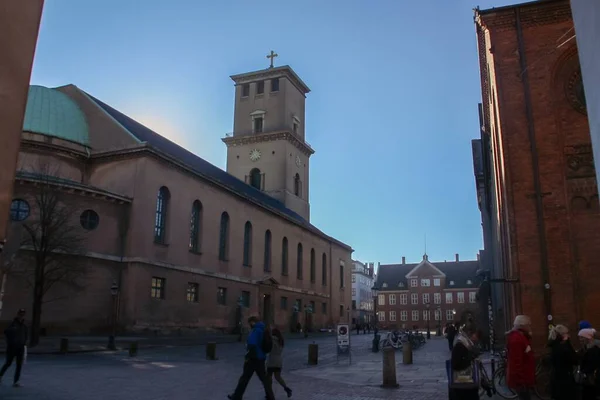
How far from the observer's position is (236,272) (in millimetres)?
47375

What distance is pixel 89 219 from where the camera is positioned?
3412cm

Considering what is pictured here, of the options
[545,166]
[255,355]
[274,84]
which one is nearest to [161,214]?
[545,166]

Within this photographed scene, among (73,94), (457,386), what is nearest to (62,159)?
(73,94)

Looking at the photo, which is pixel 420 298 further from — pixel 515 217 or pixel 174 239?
pixel 515 217

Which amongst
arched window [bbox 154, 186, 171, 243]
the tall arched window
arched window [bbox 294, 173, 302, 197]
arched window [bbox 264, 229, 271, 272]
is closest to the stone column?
arched window [bbox 154, 186, 171, 243]

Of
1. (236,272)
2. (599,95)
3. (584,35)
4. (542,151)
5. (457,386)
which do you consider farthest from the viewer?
(236,272)

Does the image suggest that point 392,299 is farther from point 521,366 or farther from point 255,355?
point 521,366

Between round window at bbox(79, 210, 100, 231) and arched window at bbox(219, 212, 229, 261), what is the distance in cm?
1355

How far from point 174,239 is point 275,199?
90.4 ft

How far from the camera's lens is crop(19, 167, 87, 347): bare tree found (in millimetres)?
26328

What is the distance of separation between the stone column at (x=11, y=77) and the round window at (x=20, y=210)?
24.4 meters

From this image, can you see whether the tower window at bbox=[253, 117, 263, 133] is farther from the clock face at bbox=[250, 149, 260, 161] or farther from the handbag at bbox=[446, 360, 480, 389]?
the handbag at bbox=[446, 360, 480, 389]

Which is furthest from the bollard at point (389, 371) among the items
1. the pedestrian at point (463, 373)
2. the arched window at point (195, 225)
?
the arched window at point (195, 225)

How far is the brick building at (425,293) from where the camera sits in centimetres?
10100
